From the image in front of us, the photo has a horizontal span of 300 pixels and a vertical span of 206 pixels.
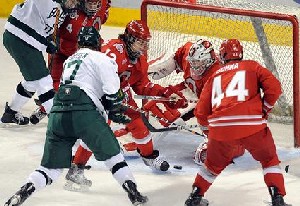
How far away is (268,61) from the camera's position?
6062 mm

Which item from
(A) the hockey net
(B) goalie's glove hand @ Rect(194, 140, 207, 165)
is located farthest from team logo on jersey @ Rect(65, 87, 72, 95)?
(A) the hockey net

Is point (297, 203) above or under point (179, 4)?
under

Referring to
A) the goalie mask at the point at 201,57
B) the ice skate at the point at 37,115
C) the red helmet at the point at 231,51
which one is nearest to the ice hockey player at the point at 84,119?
the red helmet at the point at 231,51

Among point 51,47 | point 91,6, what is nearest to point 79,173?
point 51,47

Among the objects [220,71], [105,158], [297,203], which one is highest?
[220,71]

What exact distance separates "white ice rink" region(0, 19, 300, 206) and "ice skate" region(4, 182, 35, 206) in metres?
0.28

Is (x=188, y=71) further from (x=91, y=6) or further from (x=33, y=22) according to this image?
(x=33, y=22)

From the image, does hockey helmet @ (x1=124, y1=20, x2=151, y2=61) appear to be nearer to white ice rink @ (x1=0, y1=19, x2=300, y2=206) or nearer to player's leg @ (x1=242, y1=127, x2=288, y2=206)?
white ice rink @ (x1=0, y1=19, x2=300, y2=206)

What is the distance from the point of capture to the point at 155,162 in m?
4.91

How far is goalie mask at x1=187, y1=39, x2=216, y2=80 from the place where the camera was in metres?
4.92

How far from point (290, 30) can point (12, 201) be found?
7.70 ft

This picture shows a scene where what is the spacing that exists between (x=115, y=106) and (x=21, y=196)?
59 cm

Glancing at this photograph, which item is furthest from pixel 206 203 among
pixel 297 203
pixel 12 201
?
pixel 12 201

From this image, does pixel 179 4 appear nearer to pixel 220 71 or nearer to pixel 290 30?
pixel 290 30
